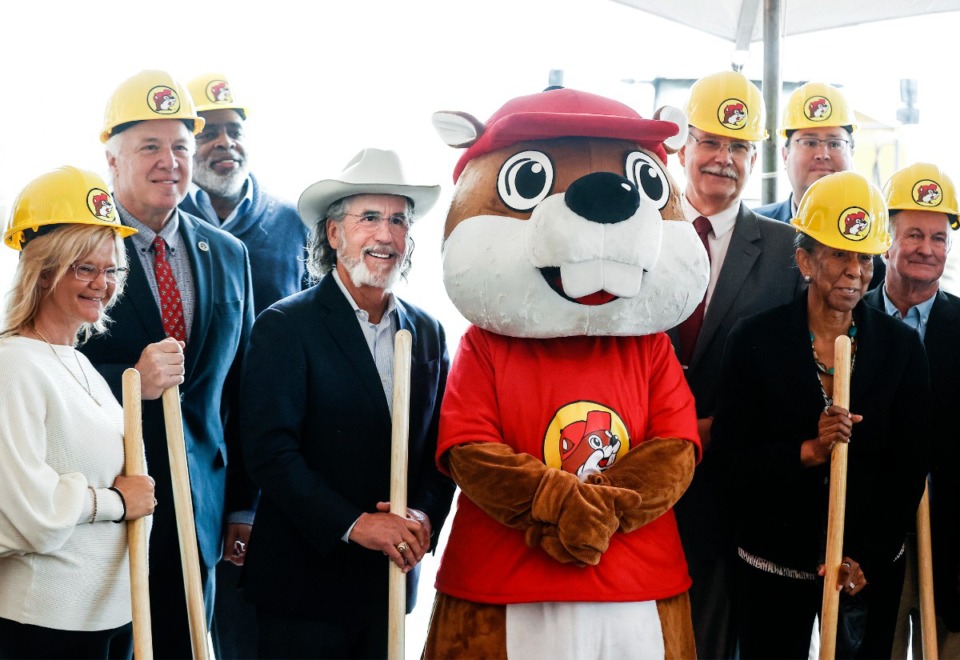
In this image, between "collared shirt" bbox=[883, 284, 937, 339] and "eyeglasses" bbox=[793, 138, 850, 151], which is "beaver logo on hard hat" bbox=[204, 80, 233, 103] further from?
"collared shirt" bbox=[883, 284, 937, 339]

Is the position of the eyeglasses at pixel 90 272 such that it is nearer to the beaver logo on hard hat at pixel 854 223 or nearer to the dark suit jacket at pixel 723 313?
the dark suit jacket at pixel 723 313

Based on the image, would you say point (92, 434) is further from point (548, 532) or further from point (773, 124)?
point (773, 124)

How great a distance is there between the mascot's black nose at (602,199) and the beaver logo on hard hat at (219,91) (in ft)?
5.77

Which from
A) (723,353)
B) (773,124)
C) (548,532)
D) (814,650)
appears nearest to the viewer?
(548,532)

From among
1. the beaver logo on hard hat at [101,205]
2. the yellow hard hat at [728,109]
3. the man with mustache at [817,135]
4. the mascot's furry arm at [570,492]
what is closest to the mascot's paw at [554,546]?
the mascot's furry arm at [570,492]

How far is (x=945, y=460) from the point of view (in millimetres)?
2760

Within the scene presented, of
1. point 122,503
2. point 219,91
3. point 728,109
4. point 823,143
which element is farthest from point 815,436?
point 219,91

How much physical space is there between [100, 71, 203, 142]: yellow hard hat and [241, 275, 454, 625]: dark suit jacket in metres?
0.71

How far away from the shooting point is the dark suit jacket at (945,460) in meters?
2.75

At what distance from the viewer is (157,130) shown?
2.82 m

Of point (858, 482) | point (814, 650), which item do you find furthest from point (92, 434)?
point (814, 650)

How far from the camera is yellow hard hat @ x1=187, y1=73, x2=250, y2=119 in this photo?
11.5ft

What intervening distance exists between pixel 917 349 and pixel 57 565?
1.96 meters

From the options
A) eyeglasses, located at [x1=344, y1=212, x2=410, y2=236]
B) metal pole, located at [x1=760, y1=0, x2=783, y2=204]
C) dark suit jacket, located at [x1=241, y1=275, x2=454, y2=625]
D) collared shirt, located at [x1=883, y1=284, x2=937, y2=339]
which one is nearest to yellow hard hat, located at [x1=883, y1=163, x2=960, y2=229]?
collared shirt, located at [x1=883, y1=284, x2=937, y2=339]
